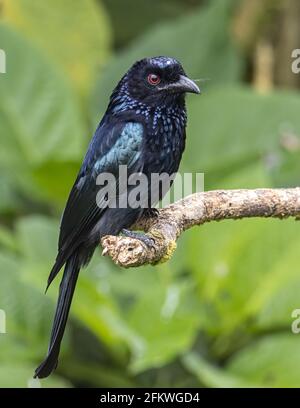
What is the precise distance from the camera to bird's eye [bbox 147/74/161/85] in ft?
12.5

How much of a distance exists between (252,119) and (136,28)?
2.46m

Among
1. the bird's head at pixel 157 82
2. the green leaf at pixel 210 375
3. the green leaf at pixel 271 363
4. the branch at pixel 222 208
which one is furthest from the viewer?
the green leaf at pixel 271 363

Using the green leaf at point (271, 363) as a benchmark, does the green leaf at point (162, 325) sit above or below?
above

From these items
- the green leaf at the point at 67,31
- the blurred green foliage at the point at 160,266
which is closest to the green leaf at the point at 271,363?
the blurred green foliage at the point at 160,266

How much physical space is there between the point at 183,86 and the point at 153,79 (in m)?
0.12

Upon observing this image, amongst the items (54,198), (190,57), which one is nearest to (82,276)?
(54,198)

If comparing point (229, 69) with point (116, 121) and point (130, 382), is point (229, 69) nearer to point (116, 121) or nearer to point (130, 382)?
point (130, 382)

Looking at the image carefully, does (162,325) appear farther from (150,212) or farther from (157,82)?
(157,82)

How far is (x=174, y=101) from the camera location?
387cm

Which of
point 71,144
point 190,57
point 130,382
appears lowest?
point 130,382

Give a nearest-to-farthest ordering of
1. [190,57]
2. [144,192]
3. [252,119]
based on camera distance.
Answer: [144,192], [252,119], [190,57]

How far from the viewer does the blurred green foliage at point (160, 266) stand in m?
4.95

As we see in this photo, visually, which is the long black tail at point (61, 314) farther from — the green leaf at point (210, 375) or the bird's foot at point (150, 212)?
the green leaf at point (210, 375)

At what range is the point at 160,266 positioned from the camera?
5340mm
